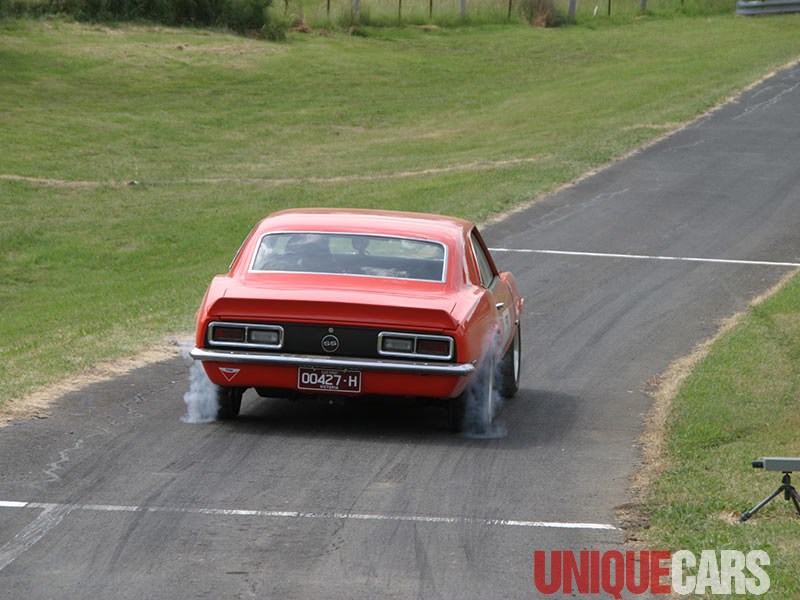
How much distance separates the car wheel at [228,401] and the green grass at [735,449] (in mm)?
2914

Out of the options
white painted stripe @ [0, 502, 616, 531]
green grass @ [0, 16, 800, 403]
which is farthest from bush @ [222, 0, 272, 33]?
white painted stripe @ [0, 502, 616, 531]

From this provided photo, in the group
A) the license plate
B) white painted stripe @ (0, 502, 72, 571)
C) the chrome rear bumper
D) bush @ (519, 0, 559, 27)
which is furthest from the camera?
bush @ (519, 0, 559, 27)

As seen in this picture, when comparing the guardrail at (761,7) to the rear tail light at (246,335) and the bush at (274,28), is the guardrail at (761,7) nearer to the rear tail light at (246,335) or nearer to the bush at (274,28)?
the bush at (274,28)

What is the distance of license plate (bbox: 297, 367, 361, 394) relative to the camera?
9062 millimetres

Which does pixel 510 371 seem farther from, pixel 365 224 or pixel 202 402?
pixel 202 402

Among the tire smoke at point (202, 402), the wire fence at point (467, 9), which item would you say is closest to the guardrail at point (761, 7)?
the wire fence at point (467, 9)

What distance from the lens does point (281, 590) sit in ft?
20.3

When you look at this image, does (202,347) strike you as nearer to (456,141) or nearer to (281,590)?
(281,590)

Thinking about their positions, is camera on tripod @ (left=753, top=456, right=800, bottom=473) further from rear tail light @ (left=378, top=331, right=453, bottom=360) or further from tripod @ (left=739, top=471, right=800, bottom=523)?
rear tail light @ (left=378, top=331, right=453, bottom=360)

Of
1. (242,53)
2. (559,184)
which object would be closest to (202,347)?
(559,184)

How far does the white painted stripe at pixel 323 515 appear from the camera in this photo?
24.1ft

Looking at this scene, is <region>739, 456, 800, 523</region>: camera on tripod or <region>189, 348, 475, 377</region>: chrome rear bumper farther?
<region>189, 348, 475, 377</region>: chrome rear bumper

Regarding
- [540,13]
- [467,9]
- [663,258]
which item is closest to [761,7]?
[540,13]

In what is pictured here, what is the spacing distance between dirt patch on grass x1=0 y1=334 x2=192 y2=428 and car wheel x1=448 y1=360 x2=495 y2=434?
279 cm
